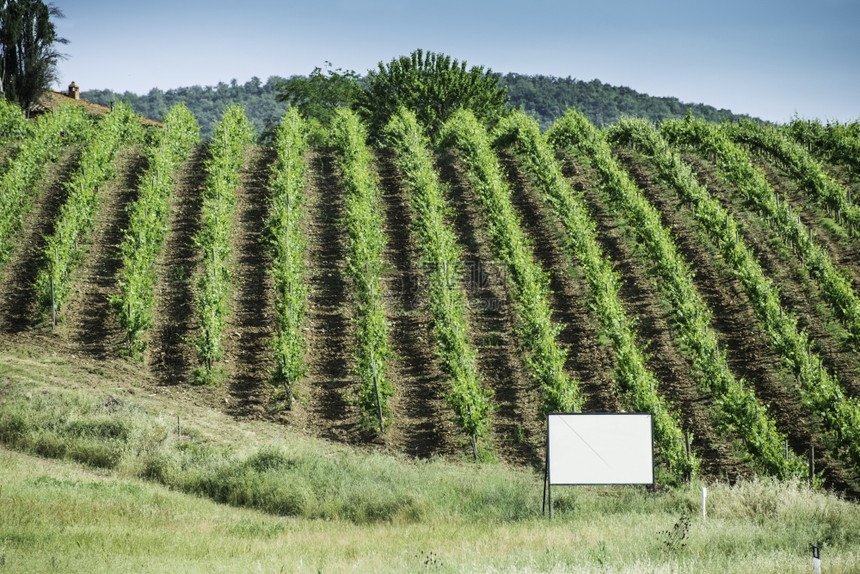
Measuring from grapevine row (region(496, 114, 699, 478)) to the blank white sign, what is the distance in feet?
15.4

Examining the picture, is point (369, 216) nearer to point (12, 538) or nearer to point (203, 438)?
point (203, 438)

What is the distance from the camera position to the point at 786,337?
22.2m

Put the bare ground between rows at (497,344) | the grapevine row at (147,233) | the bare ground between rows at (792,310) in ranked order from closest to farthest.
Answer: the bare ground between rows at (792,310), the bare ground between rows at (497,344), the grapevine row at (147,233)

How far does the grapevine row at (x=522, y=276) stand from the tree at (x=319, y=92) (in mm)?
35277

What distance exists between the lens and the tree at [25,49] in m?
50.8

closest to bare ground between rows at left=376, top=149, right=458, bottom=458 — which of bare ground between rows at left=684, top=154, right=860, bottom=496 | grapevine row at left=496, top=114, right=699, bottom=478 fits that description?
grapevine row at left=496, top=114, right=699, bottom=478

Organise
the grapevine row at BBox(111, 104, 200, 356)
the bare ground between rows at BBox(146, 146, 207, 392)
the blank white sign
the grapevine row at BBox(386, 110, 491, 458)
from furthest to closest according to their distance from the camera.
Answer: the grapevine row at BBox(111, 104, 200, 356) → the bare ground between rows at BBox(146, 146, 207, 392) → the grapevine row at BBox(386, 110, 491, 458) → the blank white sign

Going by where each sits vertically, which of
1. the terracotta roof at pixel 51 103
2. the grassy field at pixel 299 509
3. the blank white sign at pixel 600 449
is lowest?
the grassy field at pixel 299 509

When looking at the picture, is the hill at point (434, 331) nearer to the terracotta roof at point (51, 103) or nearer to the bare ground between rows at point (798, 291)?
the bare ground between rows at point (798, 291)

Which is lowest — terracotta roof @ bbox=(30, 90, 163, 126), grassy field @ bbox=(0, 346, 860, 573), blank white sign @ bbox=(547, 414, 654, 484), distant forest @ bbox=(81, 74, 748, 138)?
grassy field @ bbox=(0, 346, 860, 573)

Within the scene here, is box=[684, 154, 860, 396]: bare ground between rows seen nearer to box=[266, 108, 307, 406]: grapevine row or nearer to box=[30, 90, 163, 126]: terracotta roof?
box=[266, 108, 307, 406]: grapevine row

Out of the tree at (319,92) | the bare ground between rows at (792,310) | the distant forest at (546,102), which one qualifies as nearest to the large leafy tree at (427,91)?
the tree at (319,92)

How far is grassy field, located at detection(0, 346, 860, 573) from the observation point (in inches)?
437

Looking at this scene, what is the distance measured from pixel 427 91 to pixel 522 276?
37858 millimetres
